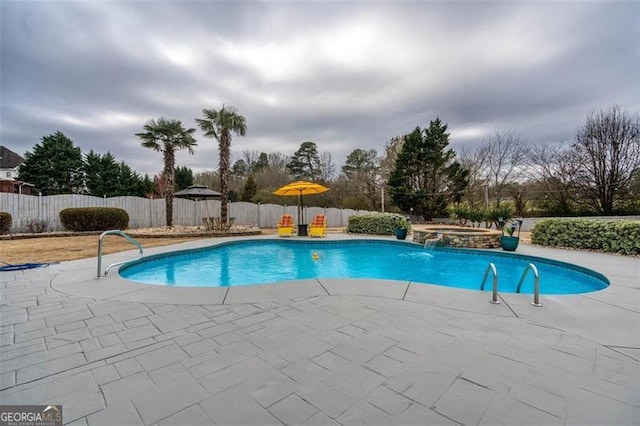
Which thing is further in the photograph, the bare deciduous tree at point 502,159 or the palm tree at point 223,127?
the bare deciduous tree at point 502,159

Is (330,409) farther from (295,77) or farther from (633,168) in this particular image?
(633,168)

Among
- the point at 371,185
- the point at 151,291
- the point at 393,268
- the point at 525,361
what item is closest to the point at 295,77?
the point at 393,268

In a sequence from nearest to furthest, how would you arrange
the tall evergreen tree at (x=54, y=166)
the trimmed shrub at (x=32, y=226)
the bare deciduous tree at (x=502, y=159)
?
the trimmed shrub at (x=32, y=226) → the bare deciduous tree at (x=502, y=159) → the tall evergreen tree at (x=54, y=166)

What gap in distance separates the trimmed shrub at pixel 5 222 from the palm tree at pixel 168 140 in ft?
Result: 16.4

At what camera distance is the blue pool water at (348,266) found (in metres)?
5.60

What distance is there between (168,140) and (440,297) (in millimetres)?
12915

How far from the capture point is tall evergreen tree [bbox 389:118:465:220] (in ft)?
58.4

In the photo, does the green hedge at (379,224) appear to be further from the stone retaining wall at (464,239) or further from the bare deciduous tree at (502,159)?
the bare deciduous tree at (502,159)

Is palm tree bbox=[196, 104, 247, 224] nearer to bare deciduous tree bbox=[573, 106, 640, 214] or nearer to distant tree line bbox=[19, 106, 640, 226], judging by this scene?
distant tree line bbox=[19, 106, 640, 226]

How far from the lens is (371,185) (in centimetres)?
2083

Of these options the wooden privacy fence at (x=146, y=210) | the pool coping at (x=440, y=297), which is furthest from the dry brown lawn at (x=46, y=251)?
the pool coping at (x=440, y=297)

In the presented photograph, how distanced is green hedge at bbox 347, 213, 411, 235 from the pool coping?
674 cm

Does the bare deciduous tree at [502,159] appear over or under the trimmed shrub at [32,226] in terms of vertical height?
over
